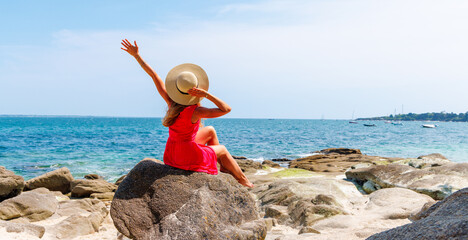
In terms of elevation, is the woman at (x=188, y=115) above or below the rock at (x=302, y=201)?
above

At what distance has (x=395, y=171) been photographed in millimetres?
10953

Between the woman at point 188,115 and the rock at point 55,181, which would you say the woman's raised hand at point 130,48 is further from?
the rock at point 55,181

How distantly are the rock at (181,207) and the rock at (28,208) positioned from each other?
437 cm

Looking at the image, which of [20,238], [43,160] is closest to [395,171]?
[20,238]

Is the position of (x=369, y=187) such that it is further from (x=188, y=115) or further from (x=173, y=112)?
(x=173, y=112)

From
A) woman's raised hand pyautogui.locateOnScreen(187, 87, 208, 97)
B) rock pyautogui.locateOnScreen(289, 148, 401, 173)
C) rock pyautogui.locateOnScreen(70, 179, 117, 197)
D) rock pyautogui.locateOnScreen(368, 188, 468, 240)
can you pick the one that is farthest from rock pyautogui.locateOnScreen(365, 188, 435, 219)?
rock pyautogui.locateOnScreen(70, 179, 117, 197)

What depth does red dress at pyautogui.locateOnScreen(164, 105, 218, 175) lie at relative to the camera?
5.47 m

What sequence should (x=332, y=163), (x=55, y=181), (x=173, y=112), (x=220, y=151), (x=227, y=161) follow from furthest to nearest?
(x=332, y=163) → (x=55, y=181) → (x=227, y=161) → (x=220, y=151) → (x=173, y=112)

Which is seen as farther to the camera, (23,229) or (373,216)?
(373,216)

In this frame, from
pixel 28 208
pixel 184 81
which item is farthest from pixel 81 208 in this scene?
pixel 184 81

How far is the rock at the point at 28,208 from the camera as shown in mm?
8238

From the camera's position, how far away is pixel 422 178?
32.8 feet

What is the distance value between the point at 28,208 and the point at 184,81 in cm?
575

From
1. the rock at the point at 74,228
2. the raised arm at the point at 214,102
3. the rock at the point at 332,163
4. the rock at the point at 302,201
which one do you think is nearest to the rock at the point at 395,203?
the rock at the point at 302,201
